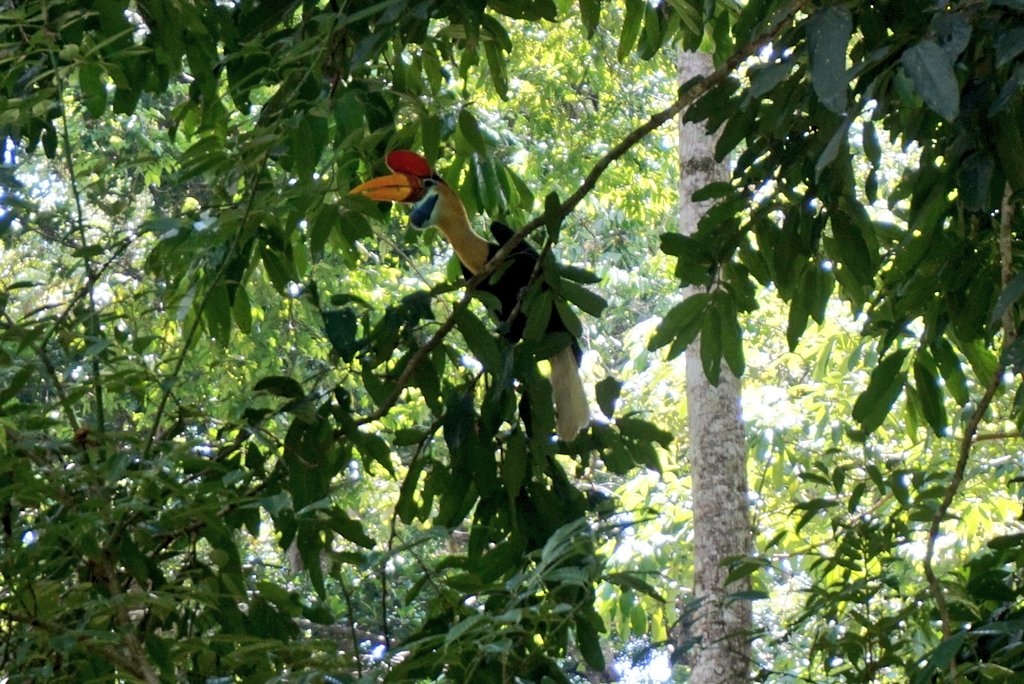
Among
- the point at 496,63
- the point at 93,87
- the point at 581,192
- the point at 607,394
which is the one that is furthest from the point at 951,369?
the point at 93,87

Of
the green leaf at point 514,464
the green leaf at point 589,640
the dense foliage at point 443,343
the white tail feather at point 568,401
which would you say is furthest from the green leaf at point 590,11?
the green leaf at point 589,640

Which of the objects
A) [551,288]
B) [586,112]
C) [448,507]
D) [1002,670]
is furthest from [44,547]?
[586,112]

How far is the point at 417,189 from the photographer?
112 inches

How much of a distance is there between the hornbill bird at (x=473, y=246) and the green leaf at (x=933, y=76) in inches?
60.8

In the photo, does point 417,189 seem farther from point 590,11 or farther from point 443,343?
point 443,343

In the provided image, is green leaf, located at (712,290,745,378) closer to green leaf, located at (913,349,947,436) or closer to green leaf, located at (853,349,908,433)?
green leaf, located at (853,349,908,433)

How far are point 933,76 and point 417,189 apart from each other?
1.84 metres

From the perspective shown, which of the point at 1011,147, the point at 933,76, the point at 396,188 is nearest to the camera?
the point at 933,76

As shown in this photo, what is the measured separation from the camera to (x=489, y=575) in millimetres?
1831

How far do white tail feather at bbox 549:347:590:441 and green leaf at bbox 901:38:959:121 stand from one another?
5.56 feet

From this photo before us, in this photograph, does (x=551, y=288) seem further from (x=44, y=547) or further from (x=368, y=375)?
(x=44, y=547)

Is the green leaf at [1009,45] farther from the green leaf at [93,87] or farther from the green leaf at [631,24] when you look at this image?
the green leaf at [93,87]

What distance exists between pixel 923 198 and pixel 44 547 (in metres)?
1.20

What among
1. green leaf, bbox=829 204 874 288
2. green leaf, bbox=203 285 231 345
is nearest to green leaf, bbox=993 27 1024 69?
green leaf, bbox=829 204 874 288
